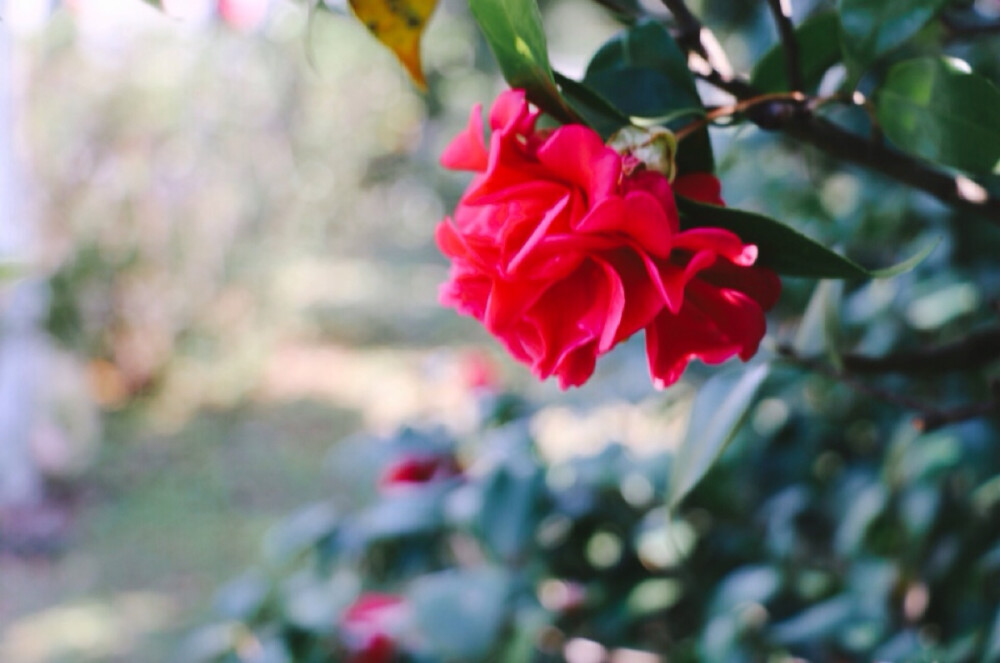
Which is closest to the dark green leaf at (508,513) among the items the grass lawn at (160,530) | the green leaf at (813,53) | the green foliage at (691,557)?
the green foliage at (691,557)

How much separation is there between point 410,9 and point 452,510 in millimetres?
662

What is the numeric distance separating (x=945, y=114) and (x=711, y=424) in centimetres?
19

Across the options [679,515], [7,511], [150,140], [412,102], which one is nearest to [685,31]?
[679,515]

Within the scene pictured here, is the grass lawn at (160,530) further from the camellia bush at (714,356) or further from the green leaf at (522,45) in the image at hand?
the green leaf at (522,45)

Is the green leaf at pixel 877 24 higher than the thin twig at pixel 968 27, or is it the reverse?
the green leaf at pixel 877 24

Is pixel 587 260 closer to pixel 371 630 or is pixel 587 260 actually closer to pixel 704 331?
pixel 704 331

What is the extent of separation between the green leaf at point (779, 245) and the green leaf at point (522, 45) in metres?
0.06

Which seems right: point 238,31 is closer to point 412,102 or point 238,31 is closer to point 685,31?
point 412,102

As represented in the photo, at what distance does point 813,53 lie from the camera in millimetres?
516

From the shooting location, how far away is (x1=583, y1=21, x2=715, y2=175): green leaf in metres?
0.39

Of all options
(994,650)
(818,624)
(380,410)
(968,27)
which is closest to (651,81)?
(968,27)

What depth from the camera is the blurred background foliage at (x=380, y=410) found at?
33.5 inches

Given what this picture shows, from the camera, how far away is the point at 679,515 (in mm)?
980

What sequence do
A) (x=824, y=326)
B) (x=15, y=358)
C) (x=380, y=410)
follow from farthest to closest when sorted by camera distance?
(x=380, y=410), (x=15, y=358), (x=824, y=326)
